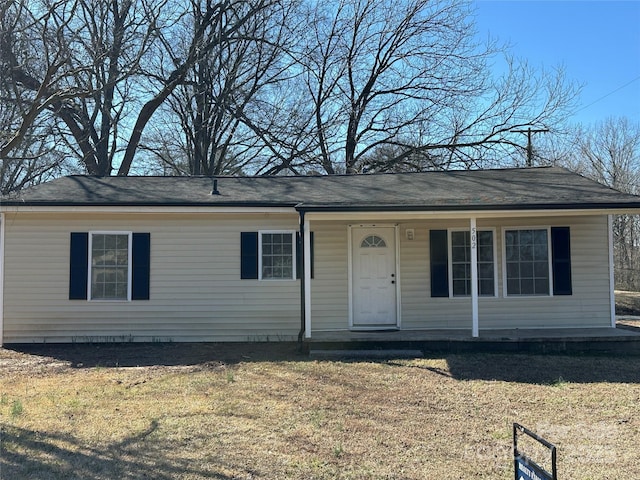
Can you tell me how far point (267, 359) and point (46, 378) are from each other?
3.10 meters

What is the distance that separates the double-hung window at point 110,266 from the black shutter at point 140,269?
0.25 feet

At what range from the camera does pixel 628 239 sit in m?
25.5

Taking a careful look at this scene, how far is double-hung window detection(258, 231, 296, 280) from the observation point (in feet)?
30.6

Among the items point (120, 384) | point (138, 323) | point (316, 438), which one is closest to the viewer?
Result: point (316, 438)

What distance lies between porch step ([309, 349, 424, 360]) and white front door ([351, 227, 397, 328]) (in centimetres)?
130

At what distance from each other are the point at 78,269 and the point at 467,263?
7.21 metres

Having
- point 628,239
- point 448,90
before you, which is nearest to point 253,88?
point 448,90

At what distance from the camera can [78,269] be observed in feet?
29.9

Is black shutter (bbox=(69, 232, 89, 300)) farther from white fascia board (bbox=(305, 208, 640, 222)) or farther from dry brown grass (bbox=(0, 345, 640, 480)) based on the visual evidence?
white fascia board (bbox=(305, 208, 640, 222))

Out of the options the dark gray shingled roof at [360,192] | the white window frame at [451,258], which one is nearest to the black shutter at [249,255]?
the dark gray shingled roof at [360,192]

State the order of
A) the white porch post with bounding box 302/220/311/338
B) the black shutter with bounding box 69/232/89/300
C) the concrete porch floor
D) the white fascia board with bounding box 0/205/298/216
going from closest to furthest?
the concrete porch floor, the white porch post with bounding box 302/220/311/338, the white fascia board with bounding box 0/205/298/216, the black shutter with bounding box 69/232/89/300

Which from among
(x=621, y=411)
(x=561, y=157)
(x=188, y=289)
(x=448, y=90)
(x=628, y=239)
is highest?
(x=448, y=90)

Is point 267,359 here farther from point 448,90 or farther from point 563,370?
point 448,90

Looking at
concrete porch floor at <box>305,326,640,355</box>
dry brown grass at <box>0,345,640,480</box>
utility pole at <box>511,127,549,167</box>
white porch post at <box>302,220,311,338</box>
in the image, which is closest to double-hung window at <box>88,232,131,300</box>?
dry brown grass at <box>0,345,640,480</box>
